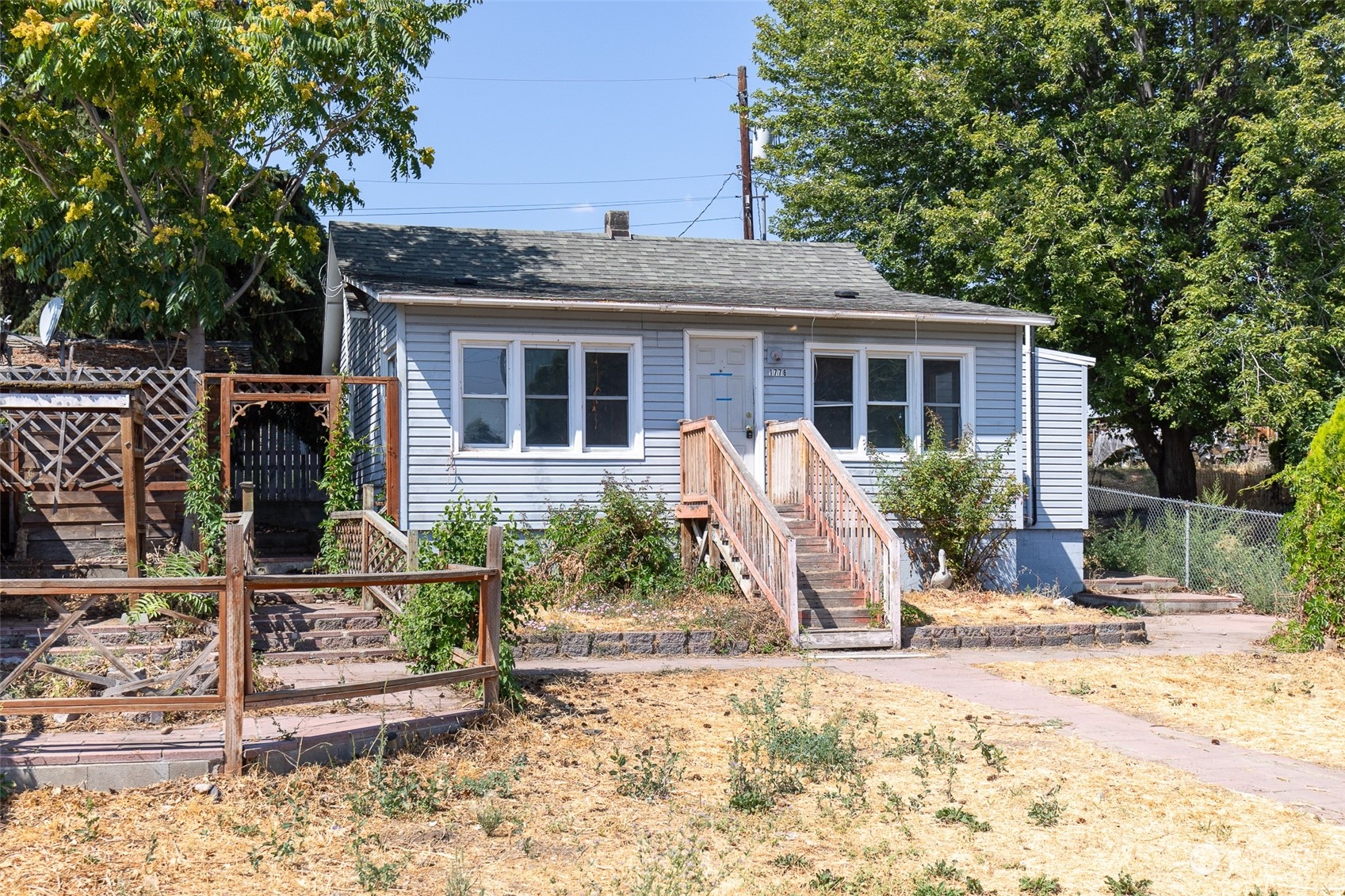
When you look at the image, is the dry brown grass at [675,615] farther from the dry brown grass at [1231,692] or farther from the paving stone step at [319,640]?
the dry brown grass at [1231,692]

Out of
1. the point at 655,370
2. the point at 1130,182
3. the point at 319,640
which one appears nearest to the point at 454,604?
the point at 319,640

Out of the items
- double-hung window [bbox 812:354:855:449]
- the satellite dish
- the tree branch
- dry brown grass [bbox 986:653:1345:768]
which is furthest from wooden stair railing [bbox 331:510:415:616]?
double-hung window [bbox 812:354:855:449]

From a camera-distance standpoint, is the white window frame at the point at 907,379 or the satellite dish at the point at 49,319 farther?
the white window frame at the point at 907,379

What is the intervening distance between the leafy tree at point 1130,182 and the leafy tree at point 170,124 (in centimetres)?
1069

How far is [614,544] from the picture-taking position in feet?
47.4

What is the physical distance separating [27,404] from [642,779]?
774 cm

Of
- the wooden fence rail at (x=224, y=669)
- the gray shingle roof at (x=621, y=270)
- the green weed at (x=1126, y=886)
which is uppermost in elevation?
the gray shingle roof at (x=621, y=270)

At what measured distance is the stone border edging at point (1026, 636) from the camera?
12461mm

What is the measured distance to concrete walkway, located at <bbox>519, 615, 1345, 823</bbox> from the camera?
7121 mm

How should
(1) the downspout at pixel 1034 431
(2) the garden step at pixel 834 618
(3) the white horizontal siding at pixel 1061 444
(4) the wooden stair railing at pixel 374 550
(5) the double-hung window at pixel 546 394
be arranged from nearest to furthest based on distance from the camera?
1. (4) the wooden stair railing at pixel 374 550
2. (2) the garden step at pixel 834 618
3. (5) the double-hung window at pixel 546 394
4. (1) the downspout at pixel 1034 431
5. (3) the white horizontal siding at pixel 1061 444

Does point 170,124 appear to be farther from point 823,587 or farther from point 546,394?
point 823,587

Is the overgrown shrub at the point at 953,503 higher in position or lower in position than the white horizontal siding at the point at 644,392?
lower

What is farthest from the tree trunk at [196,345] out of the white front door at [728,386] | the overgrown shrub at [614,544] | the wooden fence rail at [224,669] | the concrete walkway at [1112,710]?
the wooden fence rail at [224,669]

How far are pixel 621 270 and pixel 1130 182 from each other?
986 cm
